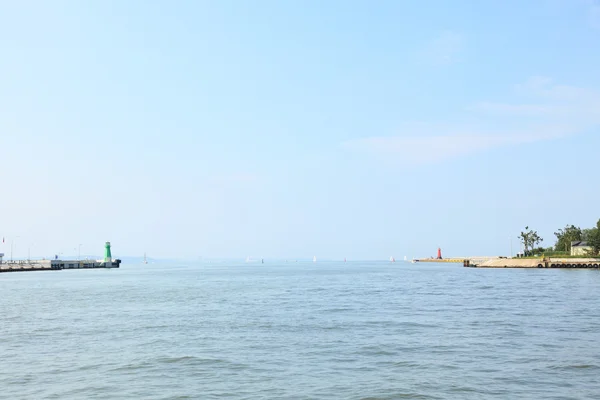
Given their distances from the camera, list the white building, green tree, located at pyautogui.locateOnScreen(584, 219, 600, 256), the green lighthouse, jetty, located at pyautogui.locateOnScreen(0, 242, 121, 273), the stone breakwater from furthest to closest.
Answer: the green lighthouse < jetty, located at pyautogui.locateOnScreen(0, 242, 121, 273) < the white building < green tree, located at pyautogui.locateOnScreen(584, 219, 600, 256) < the stone breakwater

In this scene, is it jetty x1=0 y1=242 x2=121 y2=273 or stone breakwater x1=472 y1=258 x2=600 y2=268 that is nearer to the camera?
stone breakwater x1=472 y1=258 x2=600 y2=268

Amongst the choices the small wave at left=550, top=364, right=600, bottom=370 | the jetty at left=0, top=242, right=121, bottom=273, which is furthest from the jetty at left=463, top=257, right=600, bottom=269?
the jetty at left=0, top=242, right=121, bottom=273

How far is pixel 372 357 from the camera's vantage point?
74.0ft

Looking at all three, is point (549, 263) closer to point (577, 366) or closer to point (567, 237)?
point (567, 237)

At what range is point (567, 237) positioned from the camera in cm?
17838

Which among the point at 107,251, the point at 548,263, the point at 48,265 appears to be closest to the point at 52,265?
the point at 48,265

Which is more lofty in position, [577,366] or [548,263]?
[577,366]

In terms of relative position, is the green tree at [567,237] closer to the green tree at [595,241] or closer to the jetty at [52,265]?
the green tree at [595,241]

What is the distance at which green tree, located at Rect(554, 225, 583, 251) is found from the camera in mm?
174675

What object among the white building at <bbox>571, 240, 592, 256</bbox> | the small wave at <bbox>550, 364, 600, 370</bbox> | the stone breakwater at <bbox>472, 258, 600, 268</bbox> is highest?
the white building at <bbox>571, 240, 592, 256</bbox>

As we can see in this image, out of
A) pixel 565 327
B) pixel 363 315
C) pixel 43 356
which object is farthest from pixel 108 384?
pixel 565 327

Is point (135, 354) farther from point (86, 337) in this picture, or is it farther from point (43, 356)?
point (86, 337)

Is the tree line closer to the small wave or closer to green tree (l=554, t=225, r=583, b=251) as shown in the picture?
green tree (l=554, t=225, r=583, b=251)

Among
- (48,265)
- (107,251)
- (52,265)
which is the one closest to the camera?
(52,265)
